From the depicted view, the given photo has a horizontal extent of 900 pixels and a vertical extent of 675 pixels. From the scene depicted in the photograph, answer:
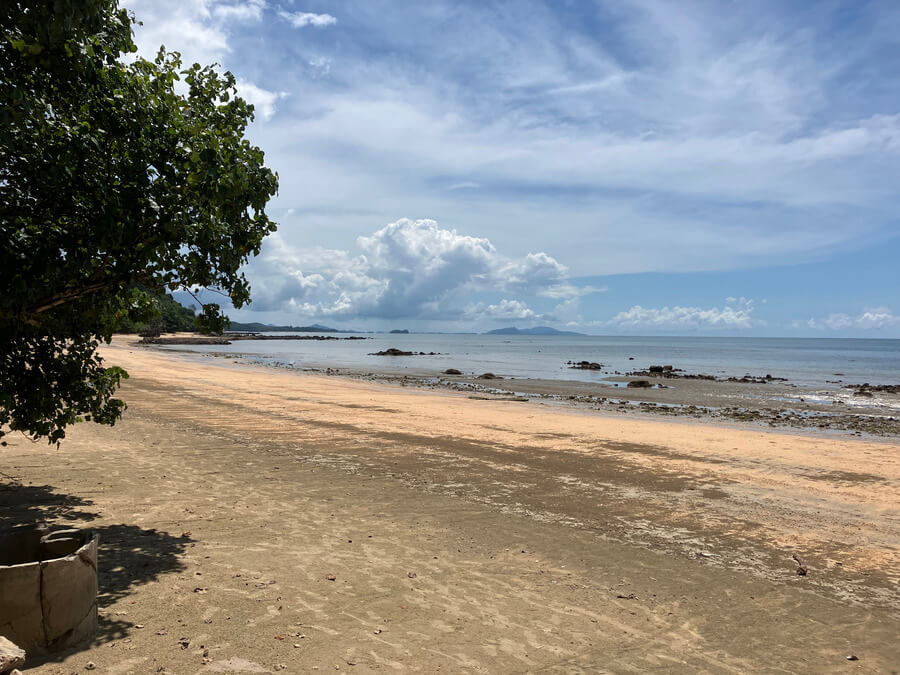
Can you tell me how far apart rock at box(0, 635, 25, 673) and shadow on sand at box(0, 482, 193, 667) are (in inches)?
41.8

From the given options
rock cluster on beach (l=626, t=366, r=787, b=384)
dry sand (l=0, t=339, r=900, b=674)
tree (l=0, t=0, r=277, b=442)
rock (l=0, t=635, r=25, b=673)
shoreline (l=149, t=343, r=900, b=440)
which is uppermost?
tree (l=0, t=0, r=277, b=442)

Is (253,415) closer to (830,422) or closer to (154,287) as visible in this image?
(154,287)

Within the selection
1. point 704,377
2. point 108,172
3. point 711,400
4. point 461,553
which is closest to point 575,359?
point 704,377

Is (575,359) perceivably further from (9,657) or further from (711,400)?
(9,657)

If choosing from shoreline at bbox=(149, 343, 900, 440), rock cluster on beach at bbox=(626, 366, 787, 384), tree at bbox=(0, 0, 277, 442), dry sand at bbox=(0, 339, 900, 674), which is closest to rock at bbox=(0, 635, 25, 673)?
dry sand at bbox=(0, 339, 900, 674)

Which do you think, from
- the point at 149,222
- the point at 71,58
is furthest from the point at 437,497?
the point at 71,58

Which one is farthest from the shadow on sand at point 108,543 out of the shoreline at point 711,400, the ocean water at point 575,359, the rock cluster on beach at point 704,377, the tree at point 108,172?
the rock cluster on beach at point 704,377

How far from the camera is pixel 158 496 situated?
359 inches

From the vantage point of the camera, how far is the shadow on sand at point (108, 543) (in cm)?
518

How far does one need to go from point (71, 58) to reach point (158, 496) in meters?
6.48

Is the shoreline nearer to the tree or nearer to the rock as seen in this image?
the tree

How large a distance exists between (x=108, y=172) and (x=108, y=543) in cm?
444

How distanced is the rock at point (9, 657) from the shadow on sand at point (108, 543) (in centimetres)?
106

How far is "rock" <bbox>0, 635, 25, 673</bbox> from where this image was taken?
3.39 metres
